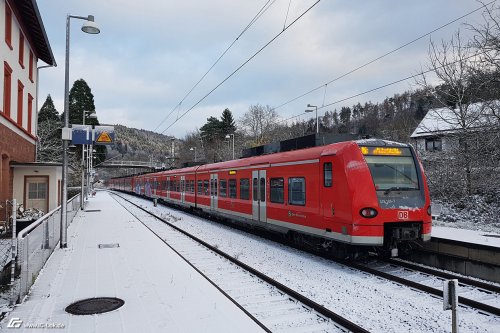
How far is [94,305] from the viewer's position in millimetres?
6414

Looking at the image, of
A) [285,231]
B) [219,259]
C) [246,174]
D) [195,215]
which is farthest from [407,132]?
[219,259]

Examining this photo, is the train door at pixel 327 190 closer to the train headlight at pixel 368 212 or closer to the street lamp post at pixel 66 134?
the train headlight at pixel 368 212

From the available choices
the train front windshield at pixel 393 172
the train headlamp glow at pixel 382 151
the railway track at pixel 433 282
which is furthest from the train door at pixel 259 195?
the train front windshield at pixel 393 172

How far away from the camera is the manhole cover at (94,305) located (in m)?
6.11

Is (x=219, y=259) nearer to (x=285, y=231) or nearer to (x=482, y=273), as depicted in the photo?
(x=285, y=231)

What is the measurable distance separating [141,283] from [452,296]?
18.1ft

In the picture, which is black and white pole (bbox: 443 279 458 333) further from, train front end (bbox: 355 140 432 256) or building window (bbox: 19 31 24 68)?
building window (bbox: 19 31 24 68)

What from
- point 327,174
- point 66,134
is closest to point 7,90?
point 66,134

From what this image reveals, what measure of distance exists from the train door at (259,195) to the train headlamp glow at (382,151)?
4.82 metres

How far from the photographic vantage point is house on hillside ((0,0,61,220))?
630 inches

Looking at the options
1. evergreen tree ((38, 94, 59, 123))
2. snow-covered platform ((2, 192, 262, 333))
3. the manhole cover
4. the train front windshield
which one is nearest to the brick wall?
snow-covered platform ((2, 192, 262, 333))

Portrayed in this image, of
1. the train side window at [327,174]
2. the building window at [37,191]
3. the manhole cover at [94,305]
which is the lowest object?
the manhole cover at [94,305]

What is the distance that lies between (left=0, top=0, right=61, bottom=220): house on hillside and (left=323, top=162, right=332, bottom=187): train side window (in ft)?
40.2

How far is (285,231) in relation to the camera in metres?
12.1
